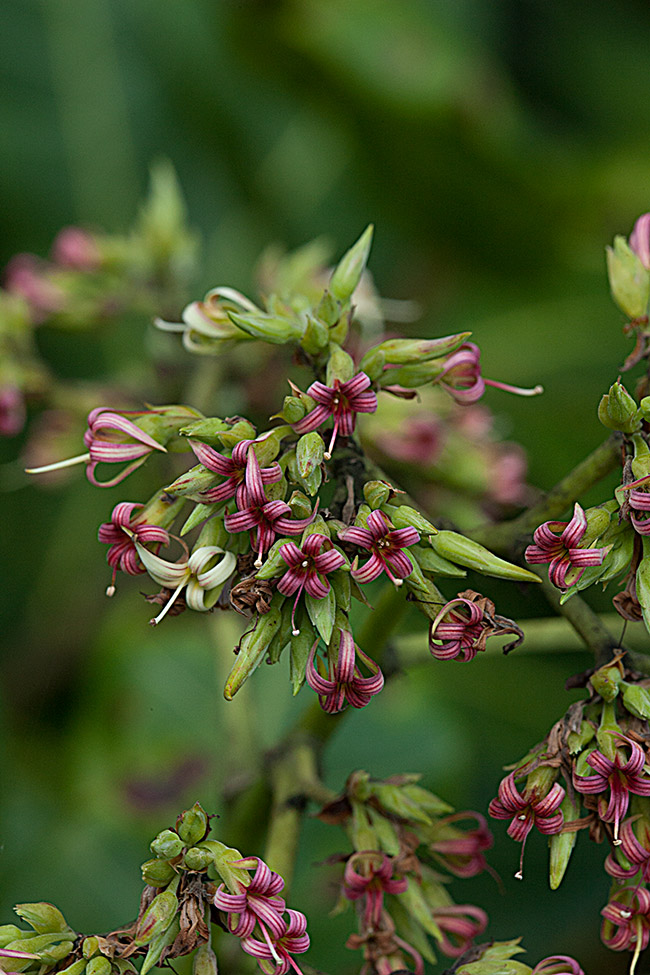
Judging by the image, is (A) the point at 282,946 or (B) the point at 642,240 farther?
(B) the point at 642,240

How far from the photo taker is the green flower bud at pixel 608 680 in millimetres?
814

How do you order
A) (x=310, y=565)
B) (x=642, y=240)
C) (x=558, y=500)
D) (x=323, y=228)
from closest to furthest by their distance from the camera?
(x=310, y=565)
(x=558, y=500)
(x=642, y=240)
(x=323, y=228)

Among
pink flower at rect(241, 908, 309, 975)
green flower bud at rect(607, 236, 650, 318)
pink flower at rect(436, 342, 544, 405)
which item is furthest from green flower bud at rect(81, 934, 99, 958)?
green flower bud at rect(607, 236, 650, 318)

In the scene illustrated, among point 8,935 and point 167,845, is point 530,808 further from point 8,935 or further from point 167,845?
point 8,935

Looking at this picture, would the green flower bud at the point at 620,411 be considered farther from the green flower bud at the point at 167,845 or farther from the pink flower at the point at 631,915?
the green flower bud at the point at 167,845

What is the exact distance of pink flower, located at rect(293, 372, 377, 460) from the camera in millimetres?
844

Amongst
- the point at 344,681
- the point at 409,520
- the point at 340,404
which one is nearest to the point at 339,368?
the point at 340,404

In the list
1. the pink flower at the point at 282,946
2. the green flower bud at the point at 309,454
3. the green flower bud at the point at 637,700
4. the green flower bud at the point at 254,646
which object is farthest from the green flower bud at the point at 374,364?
the pink flower at the point at 282,946

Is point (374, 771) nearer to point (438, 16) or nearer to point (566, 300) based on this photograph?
point (566, 300)

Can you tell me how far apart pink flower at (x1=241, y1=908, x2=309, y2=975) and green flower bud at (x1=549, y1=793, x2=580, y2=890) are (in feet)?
0.62

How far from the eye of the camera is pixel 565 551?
0.80 meters

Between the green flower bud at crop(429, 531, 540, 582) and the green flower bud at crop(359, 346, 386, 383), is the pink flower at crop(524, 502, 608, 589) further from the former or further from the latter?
the green flower bud at crop(359, 346, 386, 383)

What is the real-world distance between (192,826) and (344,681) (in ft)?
0.54

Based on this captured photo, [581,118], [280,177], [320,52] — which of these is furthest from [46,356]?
[581,118]
